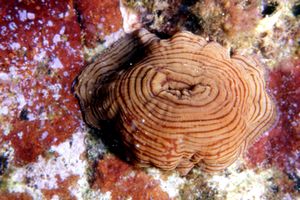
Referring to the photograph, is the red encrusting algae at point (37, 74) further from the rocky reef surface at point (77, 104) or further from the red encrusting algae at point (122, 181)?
the red encrusting algae at point (122, 181)

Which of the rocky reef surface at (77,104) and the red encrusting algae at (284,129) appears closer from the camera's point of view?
the rocky reef surface at (77,104)

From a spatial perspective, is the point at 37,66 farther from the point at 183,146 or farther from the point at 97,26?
the point at 183,146

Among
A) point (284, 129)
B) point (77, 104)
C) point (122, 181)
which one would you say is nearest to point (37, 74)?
point (77, 104)

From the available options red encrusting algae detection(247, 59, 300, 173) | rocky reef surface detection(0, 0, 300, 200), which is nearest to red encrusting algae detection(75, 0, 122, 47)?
rocky reef surface detection(0, 0, 300, 200)

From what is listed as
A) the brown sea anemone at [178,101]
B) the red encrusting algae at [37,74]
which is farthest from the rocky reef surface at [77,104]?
the brown sea anemone at [178,101]

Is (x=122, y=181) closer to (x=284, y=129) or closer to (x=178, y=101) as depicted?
(x=178, y=101)

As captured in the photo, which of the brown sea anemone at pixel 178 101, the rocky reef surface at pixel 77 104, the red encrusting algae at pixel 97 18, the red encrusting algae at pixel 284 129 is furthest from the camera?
the red encrusting algae at pixel 284 129
